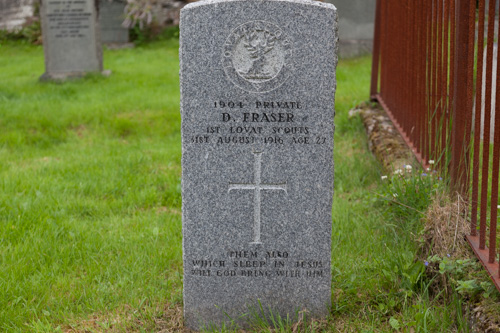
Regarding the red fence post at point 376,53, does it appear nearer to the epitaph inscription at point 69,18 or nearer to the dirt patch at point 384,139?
the dirt patch at point 384,139

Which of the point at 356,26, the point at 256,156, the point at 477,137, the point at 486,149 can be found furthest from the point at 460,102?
the point at 356,26

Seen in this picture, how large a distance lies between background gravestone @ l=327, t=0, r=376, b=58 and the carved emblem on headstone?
331 inches

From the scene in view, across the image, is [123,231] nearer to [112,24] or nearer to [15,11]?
[112,24]

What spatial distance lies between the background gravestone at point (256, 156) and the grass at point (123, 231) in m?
0.21

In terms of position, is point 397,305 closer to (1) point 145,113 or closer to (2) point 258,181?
(2) point 258,181

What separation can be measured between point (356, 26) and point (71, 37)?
5042 mm

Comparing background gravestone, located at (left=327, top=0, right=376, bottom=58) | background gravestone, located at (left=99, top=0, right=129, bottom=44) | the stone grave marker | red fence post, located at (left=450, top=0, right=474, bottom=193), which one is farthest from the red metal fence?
background gravestone, located at (left=99, top=0, right=129, bottom=44)

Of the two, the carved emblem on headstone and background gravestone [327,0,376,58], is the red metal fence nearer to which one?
the carved emblem on headstone

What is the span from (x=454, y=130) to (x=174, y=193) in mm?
2247

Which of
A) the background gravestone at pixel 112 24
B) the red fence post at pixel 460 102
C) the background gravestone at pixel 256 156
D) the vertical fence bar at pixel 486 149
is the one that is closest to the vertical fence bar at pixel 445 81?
the red fence post at pixel 460 102

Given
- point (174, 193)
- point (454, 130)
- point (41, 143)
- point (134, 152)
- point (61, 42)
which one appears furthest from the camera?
point (61, 42)

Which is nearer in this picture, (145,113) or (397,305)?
(397,305)

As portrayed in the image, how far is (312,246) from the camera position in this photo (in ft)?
9.27

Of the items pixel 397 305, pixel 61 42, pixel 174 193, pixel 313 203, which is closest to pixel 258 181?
pixel 313 203
